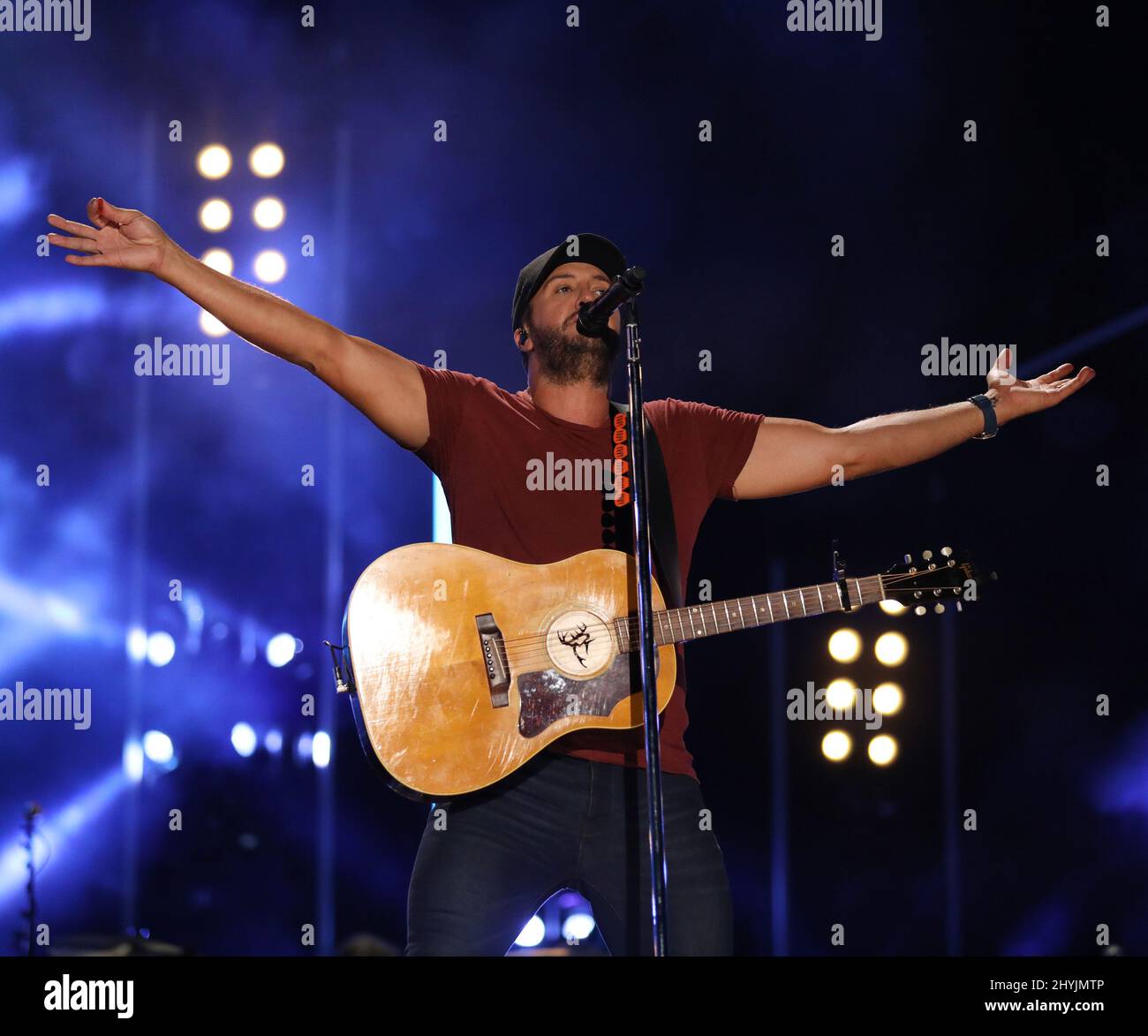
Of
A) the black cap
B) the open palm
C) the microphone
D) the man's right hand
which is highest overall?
the black cap

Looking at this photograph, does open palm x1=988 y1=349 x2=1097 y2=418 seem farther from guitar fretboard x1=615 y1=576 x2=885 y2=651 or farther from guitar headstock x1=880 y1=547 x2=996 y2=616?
guitar fretboard x1=615 y1=576 x2=885 y2=651

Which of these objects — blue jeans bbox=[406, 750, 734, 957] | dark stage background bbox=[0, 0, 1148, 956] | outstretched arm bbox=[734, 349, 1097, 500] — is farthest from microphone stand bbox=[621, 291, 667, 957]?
dark stage background bbox=[0, 0, 1148, 956]

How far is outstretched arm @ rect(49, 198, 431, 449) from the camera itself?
10.3ft

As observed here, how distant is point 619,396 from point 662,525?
6.49ft

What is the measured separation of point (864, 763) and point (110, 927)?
3.43m

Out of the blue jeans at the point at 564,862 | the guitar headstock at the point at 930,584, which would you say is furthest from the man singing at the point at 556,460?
the guitar headstock at the point at 930,584

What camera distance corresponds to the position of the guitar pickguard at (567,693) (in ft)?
10.4

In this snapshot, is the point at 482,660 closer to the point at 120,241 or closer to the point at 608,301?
the point at 608,301

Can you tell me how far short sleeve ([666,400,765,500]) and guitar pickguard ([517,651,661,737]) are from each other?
28.0 inches

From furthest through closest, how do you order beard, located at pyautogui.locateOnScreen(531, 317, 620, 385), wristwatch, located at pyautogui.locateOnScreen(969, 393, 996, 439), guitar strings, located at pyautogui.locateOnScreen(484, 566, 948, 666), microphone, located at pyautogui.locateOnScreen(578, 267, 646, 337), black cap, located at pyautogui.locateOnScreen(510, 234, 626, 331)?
1. wristwatch, located at pyautogui.locateOnScreen(969, 393, 996, 439)
2. black cap, located at pyautogui.locateOnScreen(510, 234, 626, 331)
3. beard, located at pyautogui.locateOnScreen(531, 317, 620, 385)
4. guitar strings, located at pyautogui.locateOnScreen(484, 566, 948, 666)
5. microphone, located at pyautogui.locateOnScreen(578, 267, 646, 337)

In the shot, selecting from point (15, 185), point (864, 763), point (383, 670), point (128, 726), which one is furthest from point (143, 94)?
point (864, 763)

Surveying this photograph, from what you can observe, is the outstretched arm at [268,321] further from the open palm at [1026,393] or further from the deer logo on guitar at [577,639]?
the open palm at [1026,393]
